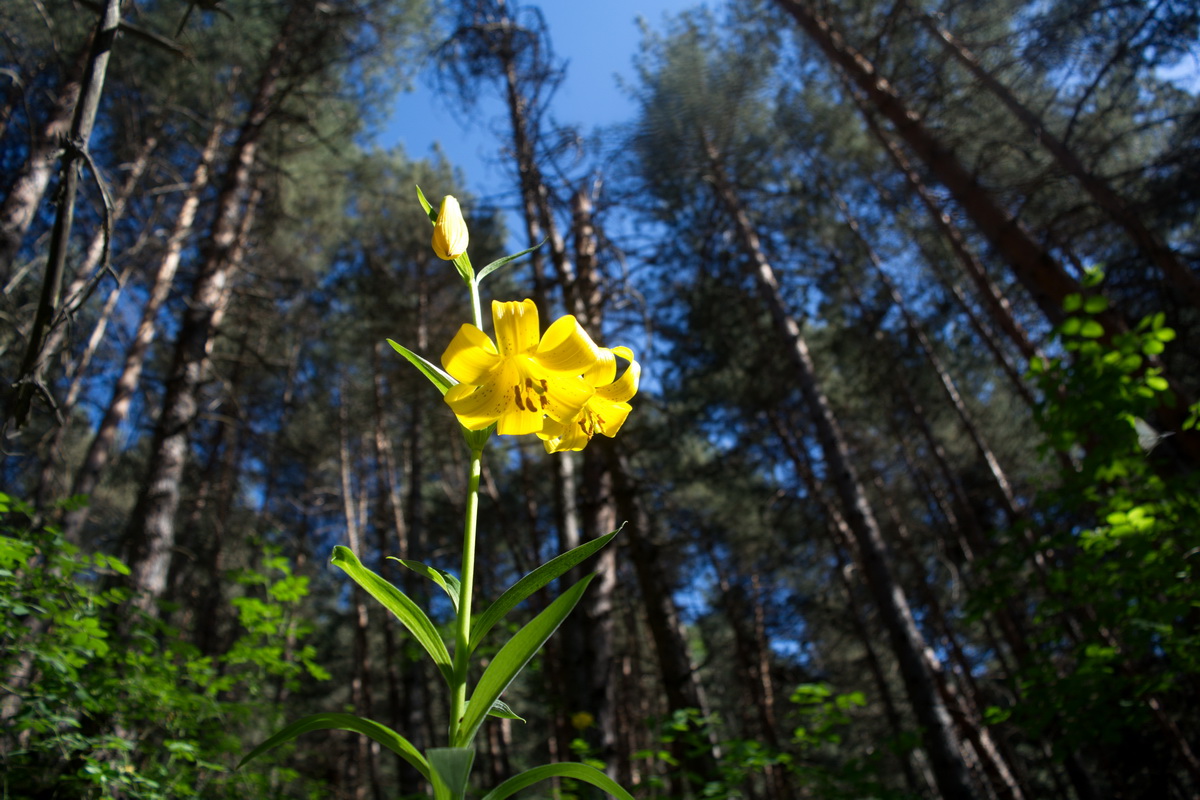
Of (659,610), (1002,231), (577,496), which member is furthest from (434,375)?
(1002,231)

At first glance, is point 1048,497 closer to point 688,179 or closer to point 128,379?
point 688,179

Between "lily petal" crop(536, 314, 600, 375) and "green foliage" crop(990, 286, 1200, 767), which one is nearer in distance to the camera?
"lily petal" crop(536, 314, 600, 375)

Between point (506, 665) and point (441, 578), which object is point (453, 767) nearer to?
point (506, 665)

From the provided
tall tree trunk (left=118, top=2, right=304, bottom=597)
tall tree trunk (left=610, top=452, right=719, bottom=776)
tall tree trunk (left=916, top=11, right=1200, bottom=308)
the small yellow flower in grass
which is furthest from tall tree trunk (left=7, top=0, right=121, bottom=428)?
tall tree trunk (left=916, top=11, right=1200, bottom=308)

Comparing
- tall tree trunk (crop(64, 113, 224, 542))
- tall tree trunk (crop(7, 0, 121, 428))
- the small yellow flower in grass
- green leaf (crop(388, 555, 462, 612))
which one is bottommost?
green leaf (crop(388, 555, 462, 612))

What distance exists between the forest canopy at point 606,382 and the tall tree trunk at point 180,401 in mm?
40

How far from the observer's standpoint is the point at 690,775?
3.32 meters

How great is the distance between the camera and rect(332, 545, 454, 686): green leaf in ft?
2.58

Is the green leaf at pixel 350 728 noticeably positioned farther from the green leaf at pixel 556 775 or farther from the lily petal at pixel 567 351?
the lily petal at pixel 567 351

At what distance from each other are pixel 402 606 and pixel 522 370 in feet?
1.23

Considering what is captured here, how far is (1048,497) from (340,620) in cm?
1688

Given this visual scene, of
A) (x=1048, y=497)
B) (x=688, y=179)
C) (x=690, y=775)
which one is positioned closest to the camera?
(x=1048, y=497)

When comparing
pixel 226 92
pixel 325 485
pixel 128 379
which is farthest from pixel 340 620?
pixel 226 92

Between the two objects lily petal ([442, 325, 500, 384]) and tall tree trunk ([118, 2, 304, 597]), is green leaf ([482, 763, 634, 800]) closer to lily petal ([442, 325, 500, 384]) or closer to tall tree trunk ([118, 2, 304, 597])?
lily petal ([442, 325, 500, 384])
